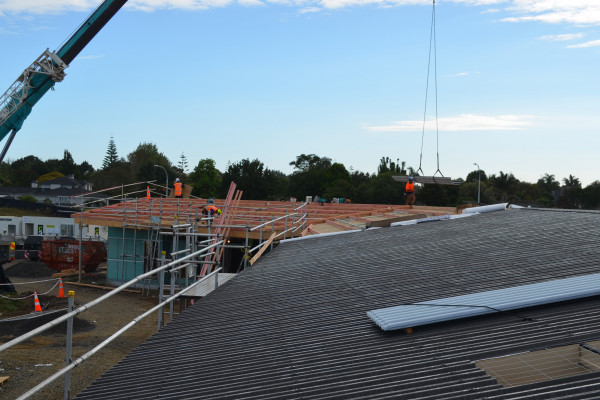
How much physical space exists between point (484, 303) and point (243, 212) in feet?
70.8

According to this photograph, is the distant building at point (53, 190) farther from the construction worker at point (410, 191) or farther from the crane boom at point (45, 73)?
the construction worker at point (410, 191)

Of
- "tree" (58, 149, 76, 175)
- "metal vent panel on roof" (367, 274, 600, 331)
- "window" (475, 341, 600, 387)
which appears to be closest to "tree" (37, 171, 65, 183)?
"tree" (58, 149, 76, 175)

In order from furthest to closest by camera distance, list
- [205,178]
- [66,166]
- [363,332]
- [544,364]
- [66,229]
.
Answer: [66,166], [205,178], [66,229], [363,332], [544,364]

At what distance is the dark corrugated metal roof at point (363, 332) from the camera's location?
16.9 ft

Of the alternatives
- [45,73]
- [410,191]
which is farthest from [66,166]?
[410,191]

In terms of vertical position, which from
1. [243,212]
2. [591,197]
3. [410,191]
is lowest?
[243,212]

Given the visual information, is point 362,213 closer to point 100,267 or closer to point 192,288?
point 192,288

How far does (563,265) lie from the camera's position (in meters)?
8.38

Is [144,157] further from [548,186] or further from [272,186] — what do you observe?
[548,186]

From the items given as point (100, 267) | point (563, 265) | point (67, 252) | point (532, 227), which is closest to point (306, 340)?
point (563, 265)

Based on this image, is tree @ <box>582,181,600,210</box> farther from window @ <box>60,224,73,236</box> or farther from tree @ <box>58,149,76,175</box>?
tree @ <box>58,149,76,175</box>

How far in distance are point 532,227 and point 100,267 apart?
33.4 metres

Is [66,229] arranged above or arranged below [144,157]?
below

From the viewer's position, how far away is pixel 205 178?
83.5 m
